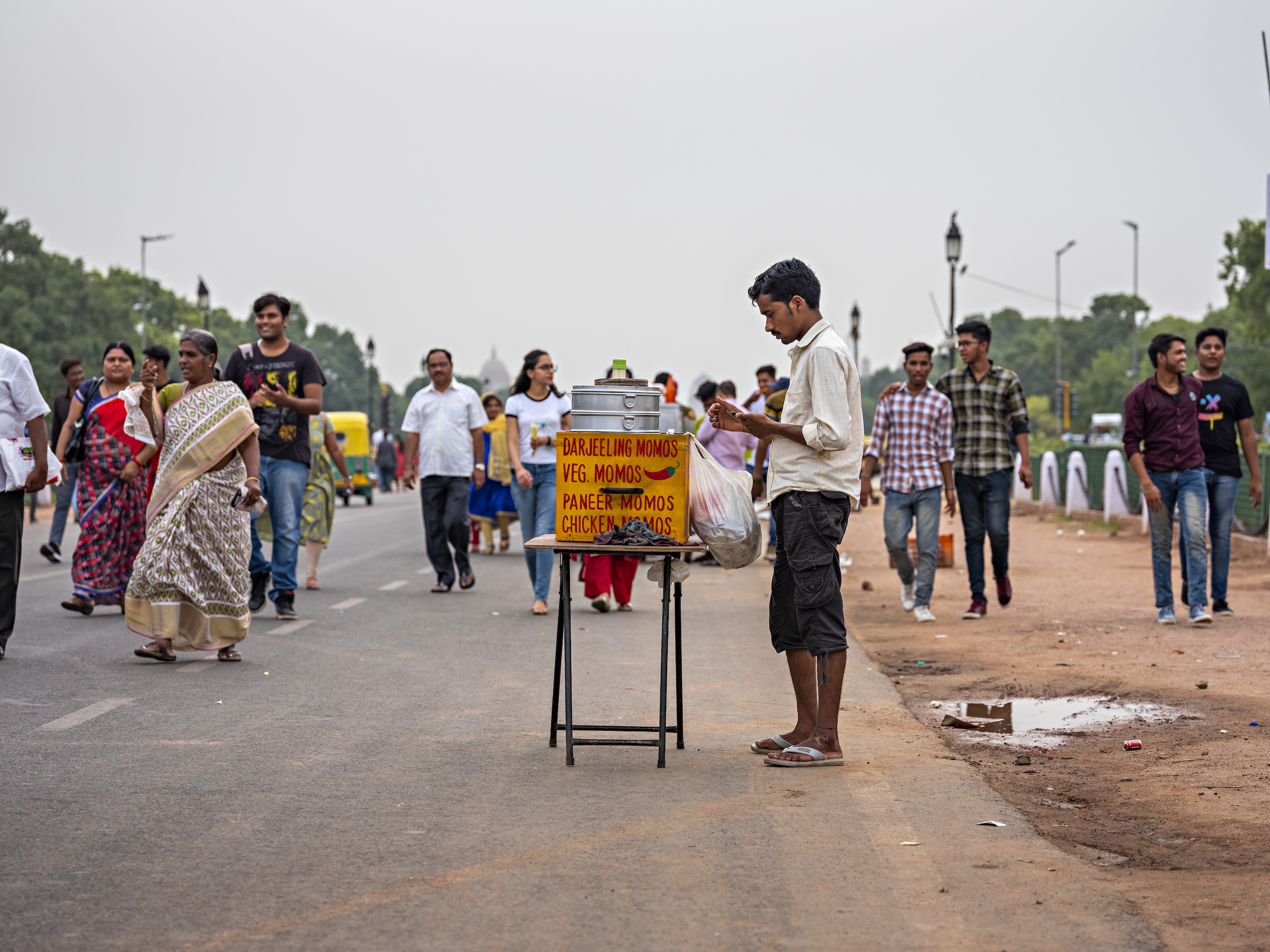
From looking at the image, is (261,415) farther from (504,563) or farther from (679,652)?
(504,563)

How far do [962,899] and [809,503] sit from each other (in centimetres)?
231

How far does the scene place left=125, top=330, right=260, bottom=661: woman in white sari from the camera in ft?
30.4

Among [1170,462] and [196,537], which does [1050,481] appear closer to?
[1170,462]

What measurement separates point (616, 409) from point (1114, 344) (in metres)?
146

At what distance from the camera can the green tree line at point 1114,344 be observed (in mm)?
75625

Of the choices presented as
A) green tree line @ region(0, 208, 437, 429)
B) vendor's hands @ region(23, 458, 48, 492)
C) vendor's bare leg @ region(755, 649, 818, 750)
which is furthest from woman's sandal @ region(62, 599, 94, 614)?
green tree line @ region(0, 208, 437, 429)

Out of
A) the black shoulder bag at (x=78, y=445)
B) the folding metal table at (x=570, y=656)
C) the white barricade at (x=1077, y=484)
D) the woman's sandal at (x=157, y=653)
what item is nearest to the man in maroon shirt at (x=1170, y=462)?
the folding metal table at (x=570, y=656)

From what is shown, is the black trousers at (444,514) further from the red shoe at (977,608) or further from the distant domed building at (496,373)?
the distant domed building at (496,373)

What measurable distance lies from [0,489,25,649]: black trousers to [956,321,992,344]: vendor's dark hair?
6.78m

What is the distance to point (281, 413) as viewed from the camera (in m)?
11.7

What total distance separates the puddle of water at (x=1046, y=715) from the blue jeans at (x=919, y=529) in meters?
3.46

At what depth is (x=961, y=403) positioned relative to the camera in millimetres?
12352

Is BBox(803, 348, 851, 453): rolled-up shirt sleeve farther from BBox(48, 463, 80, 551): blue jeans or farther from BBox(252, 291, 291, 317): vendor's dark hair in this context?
BBox(48, 463, 80, 551): blue jeans

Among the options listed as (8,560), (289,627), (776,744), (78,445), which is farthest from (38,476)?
(776,744)
